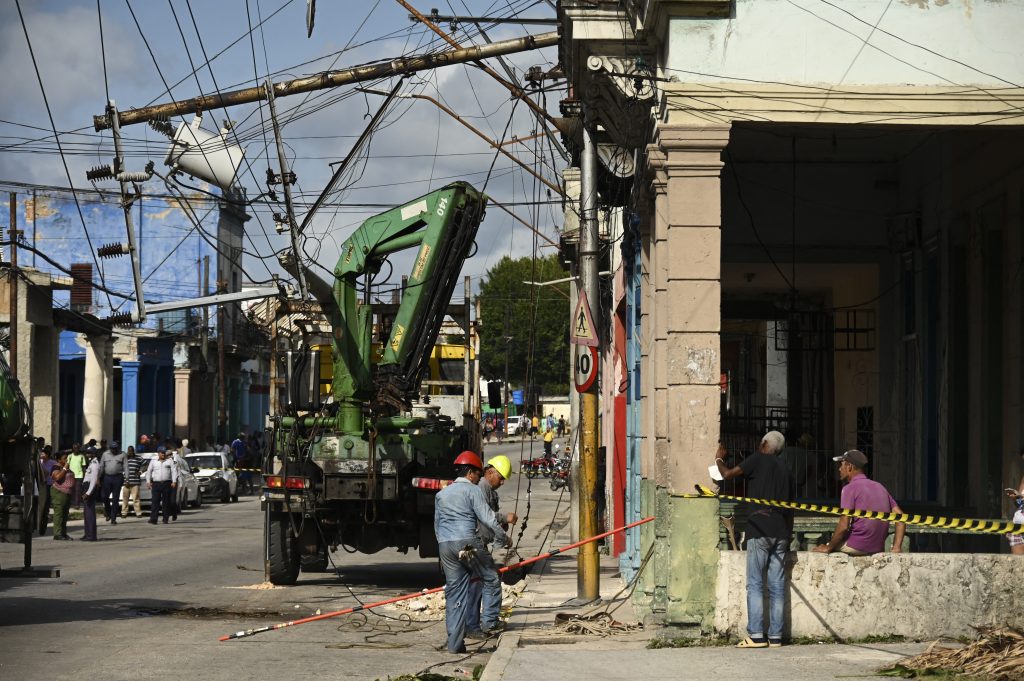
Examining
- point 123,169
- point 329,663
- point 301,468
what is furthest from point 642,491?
point 123,169

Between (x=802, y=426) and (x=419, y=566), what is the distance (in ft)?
26.3

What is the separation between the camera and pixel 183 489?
37375mm

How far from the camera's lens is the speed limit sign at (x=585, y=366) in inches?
573

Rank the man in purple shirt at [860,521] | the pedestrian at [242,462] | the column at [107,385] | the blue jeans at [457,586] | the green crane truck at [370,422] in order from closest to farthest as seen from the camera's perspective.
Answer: the man in purple shirt at [860,521]
the blue jeans at [457,586]
the green crane truck at [370,422]
the column at [107,385]
the pedestrian at [242,462]

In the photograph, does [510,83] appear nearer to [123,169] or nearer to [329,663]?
[123,169]

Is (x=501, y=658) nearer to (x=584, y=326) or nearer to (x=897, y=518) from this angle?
(x=897, y=518)

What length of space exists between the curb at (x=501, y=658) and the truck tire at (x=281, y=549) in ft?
17.4

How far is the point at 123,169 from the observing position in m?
19.7

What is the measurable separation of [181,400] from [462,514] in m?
48.8

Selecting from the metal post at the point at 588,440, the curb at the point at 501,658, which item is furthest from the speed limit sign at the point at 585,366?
the curb at the point at 501,658

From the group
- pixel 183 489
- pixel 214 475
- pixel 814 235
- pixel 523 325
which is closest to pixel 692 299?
pixel 814 235

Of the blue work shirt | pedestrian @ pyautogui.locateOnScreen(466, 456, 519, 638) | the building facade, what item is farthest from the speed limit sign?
the blue work shirt

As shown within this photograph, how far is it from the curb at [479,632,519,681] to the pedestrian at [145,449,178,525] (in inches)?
818

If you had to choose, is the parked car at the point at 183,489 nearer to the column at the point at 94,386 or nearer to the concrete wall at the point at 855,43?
the column at the point at 94,386
